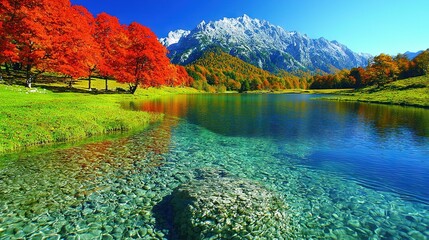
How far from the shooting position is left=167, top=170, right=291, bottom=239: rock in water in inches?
420

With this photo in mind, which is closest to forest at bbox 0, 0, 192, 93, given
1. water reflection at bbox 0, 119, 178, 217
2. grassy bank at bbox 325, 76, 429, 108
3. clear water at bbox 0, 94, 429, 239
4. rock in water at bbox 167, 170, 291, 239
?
Result: clear water at bbox 0, 94, 429, 239

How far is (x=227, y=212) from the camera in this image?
1171cm

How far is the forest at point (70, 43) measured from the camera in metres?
48.8

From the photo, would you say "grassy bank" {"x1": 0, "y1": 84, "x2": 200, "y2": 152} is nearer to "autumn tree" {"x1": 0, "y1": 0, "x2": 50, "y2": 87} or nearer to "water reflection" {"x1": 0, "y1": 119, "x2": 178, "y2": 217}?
"water reflection" {"x1": 0, "y1": 119, "x2": 178, "y2": 217}

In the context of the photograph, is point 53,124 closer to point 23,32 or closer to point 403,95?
point 23,32

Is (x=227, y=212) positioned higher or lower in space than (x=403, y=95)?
lower

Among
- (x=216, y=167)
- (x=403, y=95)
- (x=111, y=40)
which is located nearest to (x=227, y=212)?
(x=216, y=167)

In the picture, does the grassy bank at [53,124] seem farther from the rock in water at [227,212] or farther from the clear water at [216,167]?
the rock in water at [227,212]

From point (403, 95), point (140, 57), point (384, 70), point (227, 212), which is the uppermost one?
point (384, 70)

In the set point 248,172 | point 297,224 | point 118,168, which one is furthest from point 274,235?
point 118,168

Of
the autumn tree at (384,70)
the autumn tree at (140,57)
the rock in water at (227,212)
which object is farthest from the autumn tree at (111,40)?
the autumn tree at (384,70)

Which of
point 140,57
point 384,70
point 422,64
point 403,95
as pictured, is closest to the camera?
point 140,57

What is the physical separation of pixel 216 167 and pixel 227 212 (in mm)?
7919

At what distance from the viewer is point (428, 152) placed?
24.9 meters
